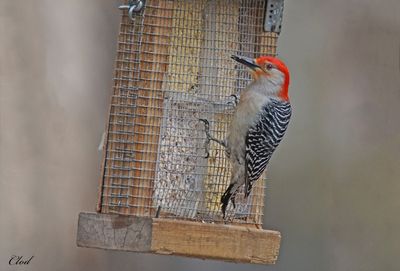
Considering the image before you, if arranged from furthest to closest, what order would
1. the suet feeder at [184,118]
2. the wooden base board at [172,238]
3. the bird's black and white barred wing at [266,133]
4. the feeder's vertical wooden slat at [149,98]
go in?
the bird's black and white barred wing at [266,133] → the feeder's vertical wooden slat at [149,98] → the suet feeder at [184,118] → the wooden base board at [172,238]

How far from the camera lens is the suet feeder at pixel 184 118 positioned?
6.41 meters

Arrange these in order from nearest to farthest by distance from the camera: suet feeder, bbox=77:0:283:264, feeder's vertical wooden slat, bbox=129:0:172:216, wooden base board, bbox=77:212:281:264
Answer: wooden base board, bbox=77:212:281:264 → suet feeder, bbox=77:0:283:264 → feeder's vertical wooden slat, bbox=129:0:172:216

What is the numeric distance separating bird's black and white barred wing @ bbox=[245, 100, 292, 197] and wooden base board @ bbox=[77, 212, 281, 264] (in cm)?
56

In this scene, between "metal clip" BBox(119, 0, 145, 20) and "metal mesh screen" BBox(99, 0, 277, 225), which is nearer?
"metal clip" BBox(119, 0, 145, 20)

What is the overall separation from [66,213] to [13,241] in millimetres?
469

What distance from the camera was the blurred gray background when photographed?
827 cm

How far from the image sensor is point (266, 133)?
688 centimetres

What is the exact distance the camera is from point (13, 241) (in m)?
8.19

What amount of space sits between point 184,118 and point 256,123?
49 centimetres

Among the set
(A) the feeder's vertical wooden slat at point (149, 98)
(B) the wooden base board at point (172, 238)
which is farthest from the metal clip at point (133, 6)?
(B) the wooden base board at point (172, 238)

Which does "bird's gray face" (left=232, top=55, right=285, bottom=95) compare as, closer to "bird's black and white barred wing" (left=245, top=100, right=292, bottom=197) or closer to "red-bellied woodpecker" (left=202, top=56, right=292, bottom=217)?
"red-bellied woodpecker" (left=202, top=56, right=292, bottom=217)

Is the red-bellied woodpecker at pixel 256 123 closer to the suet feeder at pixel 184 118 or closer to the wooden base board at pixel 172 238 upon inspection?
the suet feeder at pixel 184 118

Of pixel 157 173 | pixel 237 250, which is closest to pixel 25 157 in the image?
pixel 157 173

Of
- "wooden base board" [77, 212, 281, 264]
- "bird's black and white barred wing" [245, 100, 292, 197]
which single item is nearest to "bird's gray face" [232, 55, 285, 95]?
"bird's black and white barred wing" [245, 100, 292, 197]
